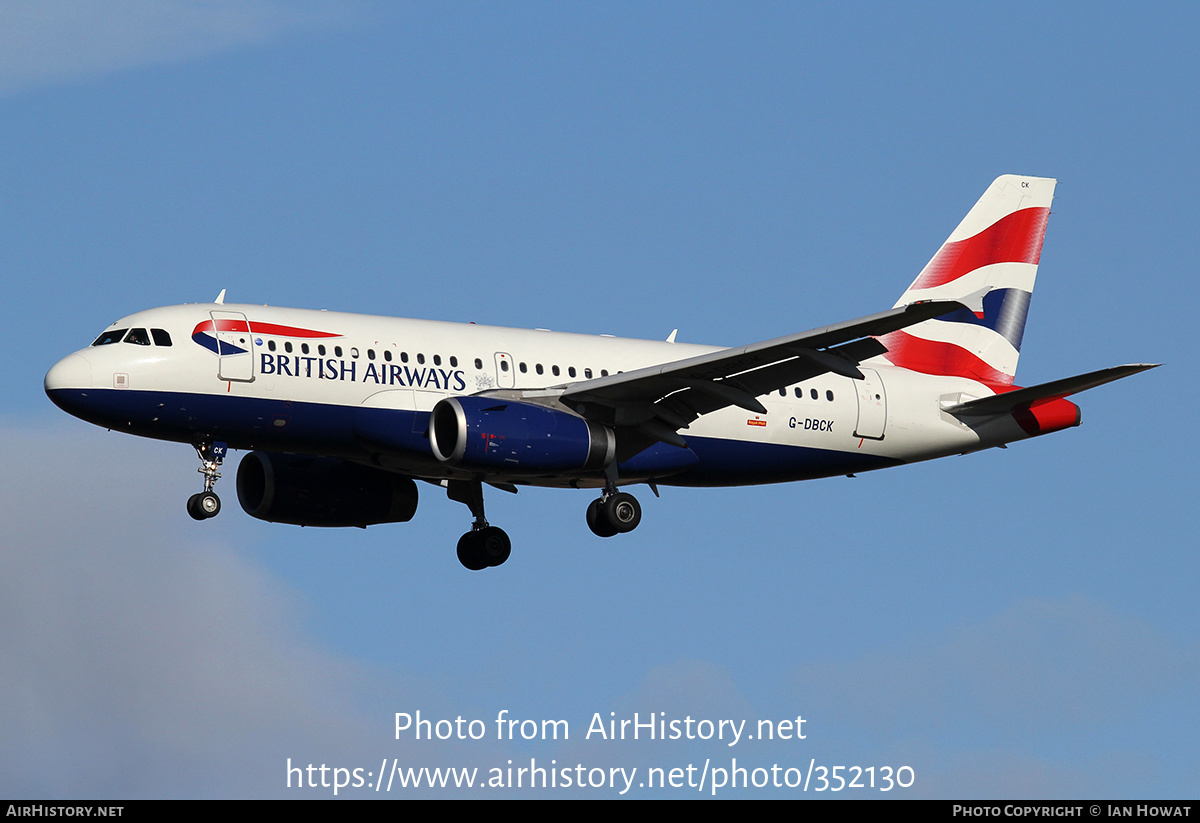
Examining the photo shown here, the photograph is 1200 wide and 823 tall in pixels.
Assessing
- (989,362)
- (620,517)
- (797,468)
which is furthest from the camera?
(989,362)

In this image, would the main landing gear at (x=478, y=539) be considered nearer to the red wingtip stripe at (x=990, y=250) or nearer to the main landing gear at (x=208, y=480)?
the main landing gear at (x=208, y=480)

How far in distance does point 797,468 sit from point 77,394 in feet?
55.7

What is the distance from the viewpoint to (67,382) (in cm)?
3809

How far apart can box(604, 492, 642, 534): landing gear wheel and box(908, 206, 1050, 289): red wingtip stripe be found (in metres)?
12.0

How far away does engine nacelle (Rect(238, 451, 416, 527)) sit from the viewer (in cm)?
4428

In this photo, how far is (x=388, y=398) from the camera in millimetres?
39875

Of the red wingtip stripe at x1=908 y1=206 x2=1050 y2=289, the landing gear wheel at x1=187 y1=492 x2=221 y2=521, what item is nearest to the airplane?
the landing gear wheel at x1=187 y1=492 x2=221 y2=521

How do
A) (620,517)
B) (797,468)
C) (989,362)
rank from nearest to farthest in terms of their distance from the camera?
1. (620,517)
2. (797,468)
3. (989,362)

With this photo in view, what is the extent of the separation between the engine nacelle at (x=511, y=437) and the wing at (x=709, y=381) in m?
0.97

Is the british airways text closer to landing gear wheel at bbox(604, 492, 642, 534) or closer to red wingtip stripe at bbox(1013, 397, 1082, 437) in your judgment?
landing gear wheel at bbox(604, 492, 642, 534)

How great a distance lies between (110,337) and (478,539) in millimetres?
10751

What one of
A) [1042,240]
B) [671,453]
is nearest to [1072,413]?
[1042,240]
